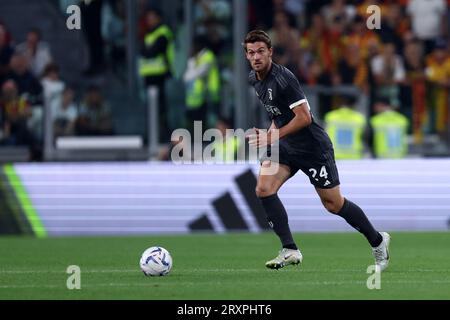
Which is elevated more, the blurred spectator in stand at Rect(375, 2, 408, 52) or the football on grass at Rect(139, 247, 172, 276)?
the blurred spectator in stand at Rect(375, 2, 408, 52)

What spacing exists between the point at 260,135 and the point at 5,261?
3498mm

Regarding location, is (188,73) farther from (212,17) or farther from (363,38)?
(363,38)

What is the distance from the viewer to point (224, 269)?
12.1m

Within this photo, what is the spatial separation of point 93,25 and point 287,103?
392 inches

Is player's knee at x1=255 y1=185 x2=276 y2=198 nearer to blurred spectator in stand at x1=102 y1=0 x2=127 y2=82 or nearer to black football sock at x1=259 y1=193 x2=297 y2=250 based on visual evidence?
black football sock at x1=259 y1=193 x2=297 y2=250

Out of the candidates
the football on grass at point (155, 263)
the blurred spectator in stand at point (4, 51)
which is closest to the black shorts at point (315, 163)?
the football on grass at point (155, 263)

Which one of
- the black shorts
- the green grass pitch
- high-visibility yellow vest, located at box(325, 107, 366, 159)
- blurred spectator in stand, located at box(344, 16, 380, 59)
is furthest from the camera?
blurred spectator in stand, located at box(344, 16, 380, 59)

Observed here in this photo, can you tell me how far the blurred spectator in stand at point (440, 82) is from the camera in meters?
20.2

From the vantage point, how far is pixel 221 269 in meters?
12.1

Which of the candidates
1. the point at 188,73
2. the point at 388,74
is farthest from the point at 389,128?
the point at 188,73

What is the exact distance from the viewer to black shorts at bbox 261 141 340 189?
38.1 feet

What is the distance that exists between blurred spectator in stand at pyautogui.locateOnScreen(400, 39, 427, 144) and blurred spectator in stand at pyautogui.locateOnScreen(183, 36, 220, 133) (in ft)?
9.99

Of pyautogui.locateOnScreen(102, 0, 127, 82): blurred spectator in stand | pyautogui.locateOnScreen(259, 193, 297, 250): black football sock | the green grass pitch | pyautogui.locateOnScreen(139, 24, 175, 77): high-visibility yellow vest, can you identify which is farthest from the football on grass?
pyautogui.locateOnScreen(102, 0, 127, 82): blurred spectator in stand
